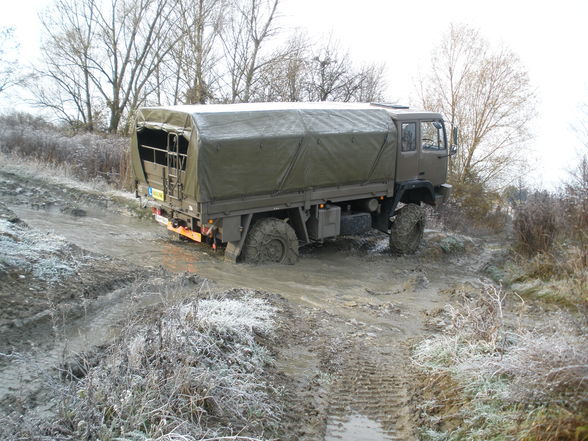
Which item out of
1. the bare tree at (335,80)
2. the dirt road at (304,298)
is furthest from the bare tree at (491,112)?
the dirt road at (304,298)

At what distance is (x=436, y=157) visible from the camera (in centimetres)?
1226

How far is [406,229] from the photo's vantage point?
11977 mm

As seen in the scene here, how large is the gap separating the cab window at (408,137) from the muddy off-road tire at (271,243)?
3.18 meters

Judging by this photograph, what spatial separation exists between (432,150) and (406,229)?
1.78 metres

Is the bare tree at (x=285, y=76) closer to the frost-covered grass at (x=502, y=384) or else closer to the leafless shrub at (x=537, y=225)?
the leafless shrub at (x=537, y=225)

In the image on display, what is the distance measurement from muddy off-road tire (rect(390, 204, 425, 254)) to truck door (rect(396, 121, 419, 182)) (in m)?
0.72

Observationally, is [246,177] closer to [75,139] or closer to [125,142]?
[125,142]

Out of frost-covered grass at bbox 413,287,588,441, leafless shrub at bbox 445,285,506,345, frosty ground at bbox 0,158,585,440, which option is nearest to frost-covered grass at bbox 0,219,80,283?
frosty ground at bbox 0,158,585,440

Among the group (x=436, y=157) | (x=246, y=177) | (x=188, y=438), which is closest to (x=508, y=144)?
(x=436, y=157)

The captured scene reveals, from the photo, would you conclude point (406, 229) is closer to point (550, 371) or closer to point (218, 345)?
point (218, 345)

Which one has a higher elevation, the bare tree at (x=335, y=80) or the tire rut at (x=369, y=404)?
the bare tree at (x=335, y=80)

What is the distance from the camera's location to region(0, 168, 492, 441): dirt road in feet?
16.3

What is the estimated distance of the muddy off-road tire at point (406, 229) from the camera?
12000mm

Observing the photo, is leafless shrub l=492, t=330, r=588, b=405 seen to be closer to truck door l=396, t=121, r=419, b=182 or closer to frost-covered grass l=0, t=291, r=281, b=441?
frost-covered grass l=0, t=291, r=281, b=441
